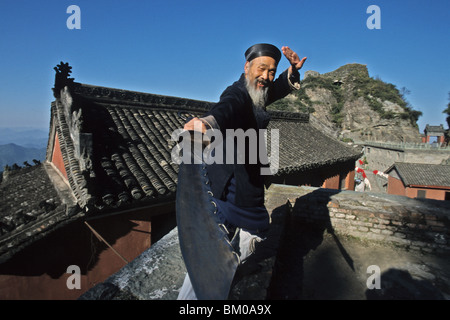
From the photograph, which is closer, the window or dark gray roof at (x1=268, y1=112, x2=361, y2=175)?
dark gray roof at (x1=268, y1=112, x2=361, y2=175)

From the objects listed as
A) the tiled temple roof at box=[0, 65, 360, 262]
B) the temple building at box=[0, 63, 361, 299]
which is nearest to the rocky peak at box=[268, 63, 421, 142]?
the tiled temple roof at box=[0, 65, 360, 262]

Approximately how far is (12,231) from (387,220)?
22.0 feet

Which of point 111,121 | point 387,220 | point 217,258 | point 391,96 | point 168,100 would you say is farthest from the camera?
point 391,96

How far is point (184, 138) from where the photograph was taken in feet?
3.94

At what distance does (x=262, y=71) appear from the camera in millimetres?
1637

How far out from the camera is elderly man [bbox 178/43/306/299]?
1.54 m

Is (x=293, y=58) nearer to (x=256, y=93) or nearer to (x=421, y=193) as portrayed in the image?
(x=256, y=93)

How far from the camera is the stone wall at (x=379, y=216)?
3332 millimetres

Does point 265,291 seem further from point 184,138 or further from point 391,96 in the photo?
point 391,96

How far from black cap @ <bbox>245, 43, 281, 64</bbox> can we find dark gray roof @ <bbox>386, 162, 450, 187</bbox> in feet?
80.0

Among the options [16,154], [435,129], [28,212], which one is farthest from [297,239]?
[16,154]

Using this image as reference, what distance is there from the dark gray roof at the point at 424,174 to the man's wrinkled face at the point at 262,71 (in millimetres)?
24385

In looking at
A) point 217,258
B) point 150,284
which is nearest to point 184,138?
point 217,258

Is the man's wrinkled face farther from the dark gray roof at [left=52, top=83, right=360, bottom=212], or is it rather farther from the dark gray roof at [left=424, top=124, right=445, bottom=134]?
the dark gray roof at [left=424, top=124, right=445, bottom=134]
